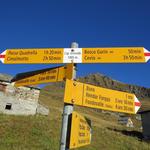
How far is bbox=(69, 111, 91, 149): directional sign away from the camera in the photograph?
3.95 m

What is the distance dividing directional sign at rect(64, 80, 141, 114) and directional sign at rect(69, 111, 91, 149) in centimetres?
28

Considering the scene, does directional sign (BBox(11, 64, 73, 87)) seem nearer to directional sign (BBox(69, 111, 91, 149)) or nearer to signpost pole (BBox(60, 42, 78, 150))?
signpost pole (BBox(60, 42, 78, 150))

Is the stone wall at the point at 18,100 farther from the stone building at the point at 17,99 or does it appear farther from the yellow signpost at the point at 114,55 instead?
the yellow signpost at the point at 114,55

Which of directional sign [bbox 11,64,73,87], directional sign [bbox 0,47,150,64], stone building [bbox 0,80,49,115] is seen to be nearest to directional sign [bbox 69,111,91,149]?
directional sign [bbox 11,64,73,87]

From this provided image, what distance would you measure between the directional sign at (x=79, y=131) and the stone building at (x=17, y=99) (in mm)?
28235

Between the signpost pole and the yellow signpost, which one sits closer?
the signpost pole

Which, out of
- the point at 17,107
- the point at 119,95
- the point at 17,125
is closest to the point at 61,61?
the point at 119,95

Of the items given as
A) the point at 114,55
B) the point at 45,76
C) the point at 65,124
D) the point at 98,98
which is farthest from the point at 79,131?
the point at 114,55

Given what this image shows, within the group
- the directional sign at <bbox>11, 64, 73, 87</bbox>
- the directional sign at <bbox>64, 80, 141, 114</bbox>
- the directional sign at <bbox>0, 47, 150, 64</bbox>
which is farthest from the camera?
the directional sign at <bbox>0, 47, 150, 64</bbox>

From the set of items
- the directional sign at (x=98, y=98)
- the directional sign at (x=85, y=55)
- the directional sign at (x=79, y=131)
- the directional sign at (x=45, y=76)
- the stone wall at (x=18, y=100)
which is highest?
the stone wall at (x=18, y=100)

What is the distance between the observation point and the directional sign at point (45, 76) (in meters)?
4.48

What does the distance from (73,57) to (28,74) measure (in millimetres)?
1035

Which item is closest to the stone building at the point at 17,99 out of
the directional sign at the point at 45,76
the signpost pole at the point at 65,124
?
the directional sign at the point at 45,76

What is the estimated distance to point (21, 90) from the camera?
111ft
